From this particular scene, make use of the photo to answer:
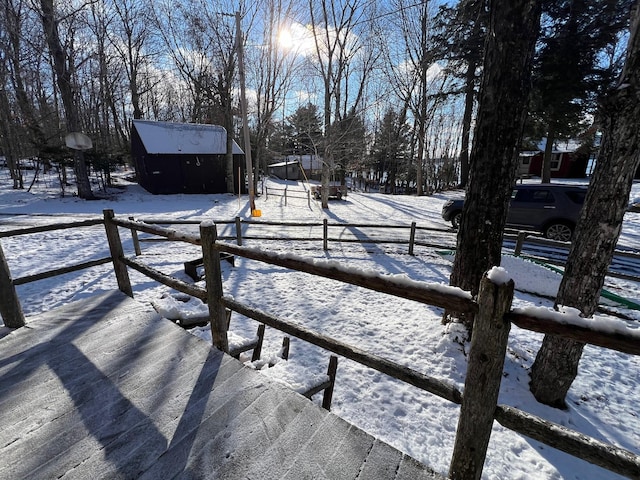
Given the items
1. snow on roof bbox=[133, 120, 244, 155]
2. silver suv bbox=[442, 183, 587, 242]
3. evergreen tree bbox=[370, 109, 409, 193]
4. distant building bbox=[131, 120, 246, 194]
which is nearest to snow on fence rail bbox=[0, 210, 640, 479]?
silver suv bbox=[442, 183, 587, 242]

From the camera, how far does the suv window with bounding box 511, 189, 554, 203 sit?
31.3 feet

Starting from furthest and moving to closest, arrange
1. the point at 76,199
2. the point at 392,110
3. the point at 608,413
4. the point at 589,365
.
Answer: the point at 392,110
the point at 76,199
the point at 589,365
the point at 608,413

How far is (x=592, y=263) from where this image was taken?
3066mm

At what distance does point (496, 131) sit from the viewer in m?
3.74

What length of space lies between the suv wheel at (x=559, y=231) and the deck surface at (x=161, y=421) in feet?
35.0

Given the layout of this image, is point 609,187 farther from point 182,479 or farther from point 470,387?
point 182,479

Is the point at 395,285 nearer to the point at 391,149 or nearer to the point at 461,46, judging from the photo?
the point at 461,46

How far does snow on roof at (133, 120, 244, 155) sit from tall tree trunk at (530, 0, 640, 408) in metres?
21.6

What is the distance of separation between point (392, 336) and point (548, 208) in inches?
329

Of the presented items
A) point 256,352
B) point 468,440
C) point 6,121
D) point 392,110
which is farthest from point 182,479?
point 392,110

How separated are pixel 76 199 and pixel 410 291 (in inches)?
795

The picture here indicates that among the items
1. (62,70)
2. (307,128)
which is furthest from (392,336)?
(307,128)

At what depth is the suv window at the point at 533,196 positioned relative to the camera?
31.3 ft

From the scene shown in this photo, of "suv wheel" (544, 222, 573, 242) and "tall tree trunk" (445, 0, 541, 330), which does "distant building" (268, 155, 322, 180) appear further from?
"tall tree trunk" (445, 0, 541, 330)
